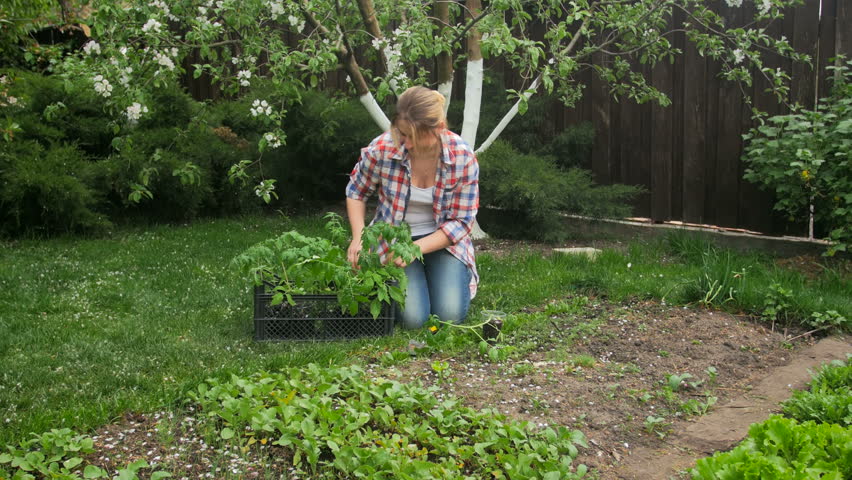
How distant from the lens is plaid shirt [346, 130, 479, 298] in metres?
4.32

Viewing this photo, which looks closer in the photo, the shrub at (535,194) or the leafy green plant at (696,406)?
the leafy green plant at (696,406)

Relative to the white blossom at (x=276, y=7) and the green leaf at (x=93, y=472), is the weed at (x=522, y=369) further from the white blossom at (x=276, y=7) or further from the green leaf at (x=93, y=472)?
the white blossom at (x=276, y=7)

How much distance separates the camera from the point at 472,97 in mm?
6633

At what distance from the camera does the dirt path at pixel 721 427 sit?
281cm

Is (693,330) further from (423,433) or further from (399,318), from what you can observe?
(423,433)

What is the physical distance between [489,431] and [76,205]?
5.02m

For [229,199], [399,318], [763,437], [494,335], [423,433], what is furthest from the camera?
[229,199]

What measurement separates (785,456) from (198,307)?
11.1ft

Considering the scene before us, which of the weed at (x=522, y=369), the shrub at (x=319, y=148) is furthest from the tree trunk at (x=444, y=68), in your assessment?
the weed at (x=522, y=369)

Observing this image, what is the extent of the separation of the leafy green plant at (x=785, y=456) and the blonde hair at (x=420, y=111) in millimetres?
2198

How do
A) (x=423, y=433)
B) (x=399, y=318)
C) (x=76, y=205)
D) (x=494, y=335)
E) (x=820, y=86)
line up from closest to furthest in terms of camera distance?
1. (x=423, y=433)
2. (x=494, y=335)
3. (x=399, y=318)
4. (x=820, y=86)
5. (x=76, y=205)

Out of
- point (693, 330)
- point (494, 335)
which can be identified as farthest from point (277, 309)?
point (693, 330)

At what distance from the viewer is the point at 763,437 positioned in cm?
255

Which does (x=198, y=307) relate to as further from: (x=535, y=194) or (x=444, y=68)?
(x=444, y=68)
